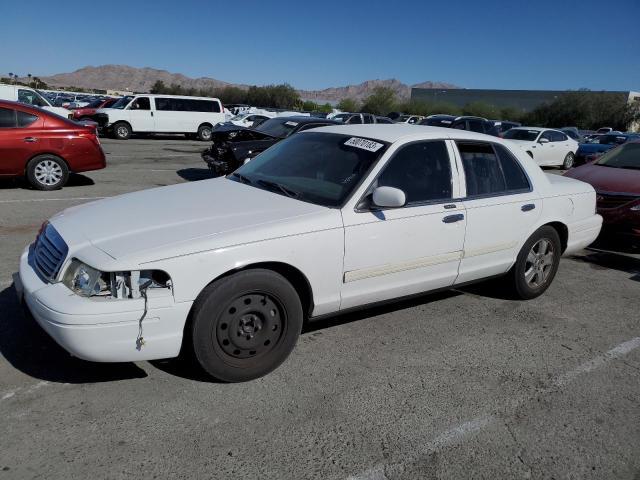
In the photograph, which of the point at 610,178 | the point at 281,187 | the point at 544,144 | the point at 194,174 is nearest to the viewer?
the point at 281,187

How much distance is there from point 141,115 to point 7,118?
13.0 metres

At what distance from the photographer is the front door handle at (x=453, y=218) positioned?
13.4ft

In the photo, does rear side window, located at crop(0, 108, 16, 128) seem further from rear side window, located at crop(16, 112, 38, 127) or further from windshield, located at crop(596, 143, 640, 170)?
windshield, located at crop(596, 143, 640, 170)

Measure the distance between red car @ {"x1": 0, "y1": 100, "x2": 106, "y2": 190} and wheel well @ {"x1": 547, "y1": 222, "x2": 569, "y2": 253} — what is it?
25.1 feet

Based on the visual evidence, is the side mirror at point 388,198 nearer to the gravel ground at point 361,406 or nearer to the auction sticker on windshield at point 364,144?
the auction sticker on windshield at point 364,144

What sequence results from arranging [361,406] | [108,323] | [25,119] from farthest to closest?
1. [25,119]
2. [361,406]
3. [108,323]

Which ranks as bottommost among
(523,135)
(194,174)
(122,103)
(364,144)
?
(194,174)

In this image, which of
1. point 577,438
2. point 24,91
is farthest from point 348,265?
point 24,91

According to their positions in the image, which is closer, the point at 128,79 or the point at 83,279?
the point at 83,279

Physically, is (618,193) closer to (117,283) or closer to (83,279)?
(117,283)

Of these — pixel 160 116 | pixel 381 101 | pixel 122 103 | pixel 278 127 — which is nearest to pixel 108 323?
pixel 278 127

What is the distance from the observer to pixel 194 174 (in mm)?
12562

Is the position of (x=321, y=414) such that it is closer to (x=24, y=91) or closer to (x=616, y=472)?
(x=616, y=472)

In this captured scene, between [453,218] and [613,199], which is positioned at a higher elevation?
[453,218]
